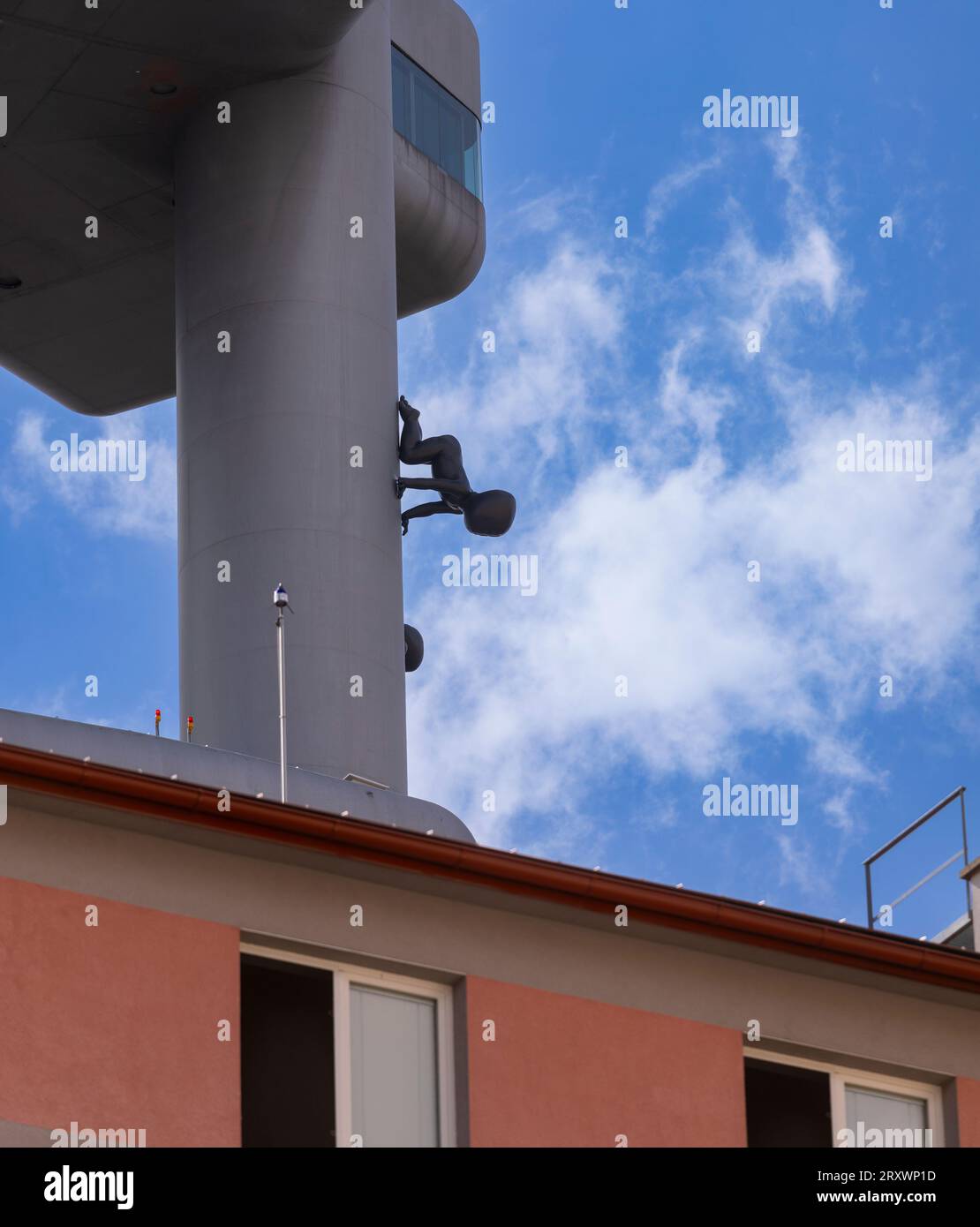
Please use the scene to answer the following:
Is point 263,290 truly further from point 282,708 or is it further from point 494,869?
point 494,869

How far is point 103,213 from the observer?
36812 millimetres

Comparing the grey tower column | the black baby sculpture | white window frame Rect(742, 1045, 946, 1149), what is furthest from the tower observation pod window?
white window frame Rect(742, 1045, 946, 1149)

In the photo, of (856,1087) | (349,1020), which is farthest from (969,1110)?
(349,1020)

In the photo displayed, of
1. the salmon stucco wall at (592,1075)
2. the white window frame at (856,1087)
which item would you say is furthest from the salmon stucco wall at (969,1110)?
the salmon stucco wall at (592,1075)

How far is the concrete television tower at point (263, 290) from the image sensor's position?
103 feet

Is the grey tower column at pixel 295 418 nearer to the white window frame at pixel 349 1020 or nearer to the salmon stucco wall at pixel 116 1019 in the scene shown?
the white window frame at pixel 349 1020

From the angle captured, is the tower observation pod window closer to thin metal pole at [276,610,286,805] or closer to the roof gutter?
thin metal pole at [276,610,286,805]

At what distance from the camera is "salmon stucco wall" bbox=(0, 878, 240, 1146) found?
44.3 ft

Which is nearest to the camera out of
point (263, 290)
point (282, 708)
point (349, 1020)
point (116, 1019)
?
point (116, 1019)

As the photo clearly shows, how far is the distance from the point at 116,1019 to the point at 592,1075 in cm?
288

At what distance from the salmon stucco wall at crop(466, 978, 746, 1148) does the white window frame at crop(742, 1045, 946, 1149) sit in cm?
43

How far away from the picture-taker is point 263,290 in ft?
107

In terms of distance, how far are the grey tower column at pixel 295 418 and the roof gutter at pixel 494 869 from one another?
1493 cm
